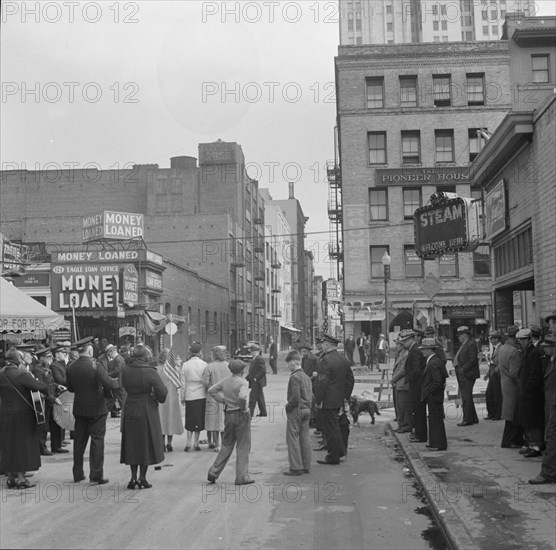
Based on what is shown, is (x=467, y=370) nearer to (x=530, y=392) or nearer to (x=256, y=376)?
(x=530, y=392)

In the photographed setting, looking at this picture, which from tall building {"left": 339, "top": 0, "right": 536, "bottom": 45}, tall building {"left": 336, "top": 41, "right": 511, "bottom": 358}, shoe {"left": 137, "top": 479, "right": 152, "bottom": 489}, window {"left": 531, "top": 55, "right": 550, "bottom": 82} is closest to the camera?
shoe {"left": 137, "top": 479, "right": 152, "bottom": 489}

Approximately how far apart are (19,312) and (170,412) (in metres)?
4.02

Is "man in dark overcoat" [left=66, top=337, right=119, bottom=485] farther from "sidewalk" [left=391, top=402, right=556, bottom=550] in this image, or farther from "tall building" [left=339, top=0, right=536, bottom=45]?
"tall building" [left=339, top=0, right=536, bottom=45]

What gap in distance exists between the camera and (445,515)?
7422mm

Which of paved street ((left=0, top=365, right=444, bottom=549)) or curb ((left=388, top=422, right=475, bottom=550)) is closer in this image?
→ curb ((left=388, top=422, right=475, bottom=550))

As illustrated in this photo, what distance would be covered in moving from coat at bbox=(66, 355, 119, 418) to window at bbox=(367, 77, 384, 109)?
1447 inches

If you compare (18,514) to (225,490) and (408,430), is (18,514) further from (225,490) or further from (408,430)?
(408,430)

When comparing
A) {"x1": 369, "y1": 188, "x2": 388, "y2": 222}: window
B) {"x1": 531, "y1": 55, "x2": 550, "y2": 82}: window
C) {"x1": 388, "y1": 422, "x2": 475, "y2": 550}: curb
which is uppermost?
{"x1": 369, "y1": 188, "x2": 388, "y2": 222}: window

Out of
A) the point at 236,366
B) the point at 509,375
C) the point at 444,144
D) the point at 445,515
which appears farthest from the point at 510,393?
the point at 444,144

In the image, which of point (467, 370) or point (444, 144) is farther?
point (444, 144)

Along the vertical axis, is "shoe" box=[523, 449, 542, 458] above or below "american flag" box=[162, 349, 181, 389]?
below

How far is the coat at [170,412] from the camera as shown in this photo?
12547 mm

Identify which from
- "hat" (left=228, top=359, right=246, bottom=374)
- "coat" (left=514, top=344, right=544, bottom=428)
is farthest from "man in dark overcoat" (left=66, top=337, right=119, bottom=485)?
"coat" (left=514, top=344, right=544, bottom=428)

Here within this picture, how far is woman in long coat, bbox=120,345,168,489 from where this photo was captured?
913 centimetres
